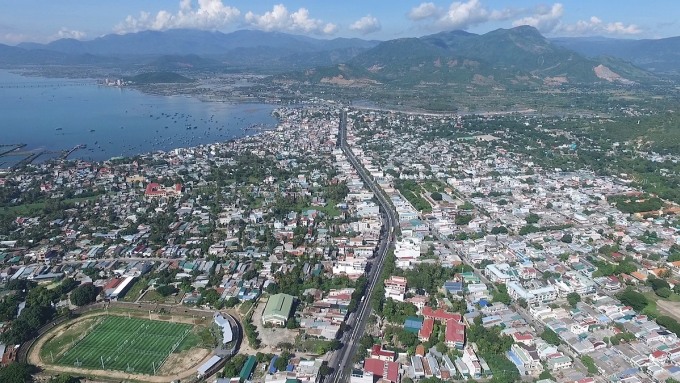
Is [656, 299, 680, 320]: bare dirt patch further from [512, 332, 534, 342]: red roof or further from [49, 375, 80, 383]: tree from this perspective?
[49, 375, 80, 383]: tree

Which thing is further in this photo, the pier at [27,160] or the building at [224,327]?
the pier at [27,160]

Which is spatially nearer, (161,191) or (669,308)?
(669,308)

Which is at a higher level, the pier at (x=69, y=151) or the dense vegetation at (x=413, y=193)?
the pier at (x=69, y=151)

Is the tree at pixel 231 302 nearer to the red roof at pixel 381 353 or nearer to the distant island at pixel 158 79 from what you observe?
the red roof at pixel 381 353

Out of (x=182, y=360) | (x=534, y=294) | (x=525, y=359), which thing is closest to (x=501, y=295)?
(x=534, y=294)

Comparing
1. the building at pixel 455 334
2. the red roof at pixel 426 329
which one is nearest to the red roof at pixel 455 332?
the building at pixel 455 334

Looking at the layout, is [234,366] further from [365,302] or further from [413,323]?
[413,323]

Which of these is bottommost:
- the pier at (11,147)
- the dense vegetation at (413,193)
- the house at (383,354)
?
the house at (383,354)

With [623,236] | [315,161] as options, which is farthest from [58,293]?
[623,236]
